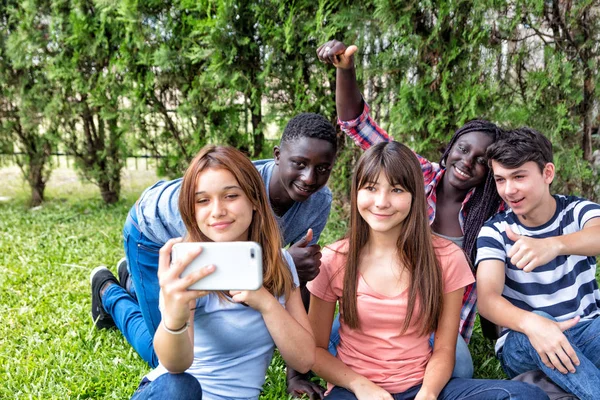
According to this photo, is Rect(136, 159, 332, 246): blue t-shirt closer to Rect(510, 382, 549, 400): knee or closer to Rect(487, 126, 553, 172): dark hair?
Rect(487, 126, 553, 172): dark hair

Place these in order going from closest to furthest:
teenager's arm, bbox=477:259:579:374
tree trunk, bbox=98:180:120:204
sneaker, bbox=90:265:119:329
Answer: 1. teenager's arm, bbox=477:259:579:374
2. sneaker, bbox=90:265:119:329
3. tree trunk, bbox=98:180:120:204

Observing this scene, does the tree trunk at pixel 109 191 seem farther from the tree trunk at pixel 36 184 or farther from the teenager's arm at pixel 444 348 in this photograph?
the teenager's arm at pixel 444 348

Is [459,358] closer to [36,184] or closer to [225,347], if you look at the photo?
[225,347]

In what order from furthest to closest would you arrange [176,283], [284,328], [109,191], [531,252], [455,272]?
[109,191], [455,272], [531,252], [284,328], [176,283]

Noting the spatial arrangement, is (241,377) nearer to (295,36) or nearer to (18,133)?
(295,36)

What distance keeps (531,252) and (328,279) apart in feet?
2.75

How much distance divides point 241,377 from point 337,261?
65 centimetres

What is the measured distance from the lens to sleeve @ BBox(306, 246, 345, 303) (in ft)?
7.76

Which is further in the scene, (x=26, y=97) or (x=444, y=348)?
(x=26, y=97)

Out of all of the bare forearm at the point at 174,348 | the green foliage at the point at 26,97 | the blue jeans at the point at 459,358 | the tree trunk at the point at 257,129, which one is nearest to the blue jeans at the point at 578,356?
the blue jeans at the point at 459,358

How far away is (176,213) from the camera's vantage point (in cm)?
260

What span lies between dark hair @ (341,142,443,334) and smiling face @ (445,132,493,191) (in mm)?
656

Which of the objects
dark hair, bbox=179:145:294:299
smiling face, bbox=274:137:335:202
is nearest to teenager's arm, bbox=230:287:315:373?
dark hair, bbox=179:145:294:299

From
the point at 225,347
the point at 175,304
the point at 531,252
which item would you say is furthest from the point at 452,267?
the point at 175,304
